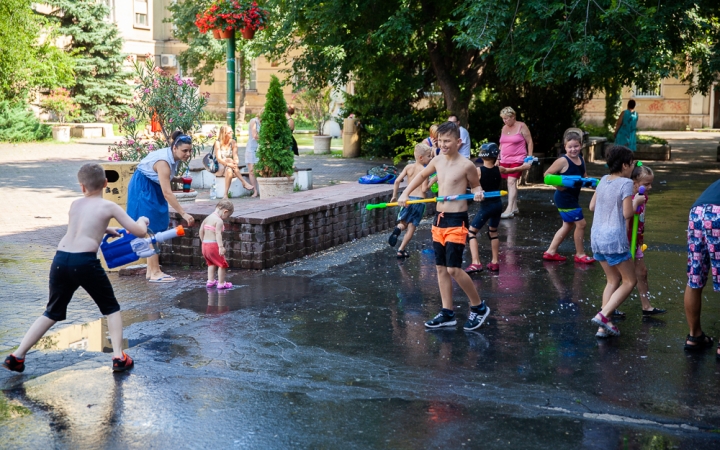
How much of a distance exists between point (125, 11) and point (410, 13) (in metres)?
31.1

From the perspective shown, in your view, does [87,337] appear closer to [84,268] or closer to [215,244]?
[84,268]

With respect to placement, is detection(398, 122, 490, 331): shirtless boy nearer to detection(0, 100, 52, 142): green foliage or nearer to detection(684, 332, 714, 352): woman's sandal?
detection(684, 332, 714, 352): woman's sandal

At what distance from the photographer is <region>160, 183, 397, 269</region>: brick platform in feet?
31.6

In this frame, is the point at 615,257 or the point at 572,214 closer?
the point at 615,257

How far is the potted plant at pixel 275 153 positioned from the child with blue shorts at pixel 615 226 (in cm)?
789

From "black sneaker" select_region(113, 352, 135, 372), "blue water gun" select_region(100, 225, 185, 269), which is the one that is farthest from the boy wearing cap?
"black sneaker" select_region(113, 352, 135, 372)

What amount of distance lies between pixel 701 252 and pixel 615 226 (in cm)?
74

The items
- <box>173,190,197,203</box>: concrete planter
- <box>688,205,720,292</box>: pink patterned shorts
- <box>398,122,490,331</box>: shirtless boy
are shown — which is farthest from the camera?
<box>173,190,197,203</box>: concrete planter

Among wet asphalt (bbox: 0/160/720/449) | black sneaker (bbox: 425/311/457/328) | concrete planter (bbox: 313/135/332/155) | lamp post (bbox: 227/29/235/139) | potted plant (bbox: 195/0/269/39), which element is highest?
potted plant (bbox: 195/0/269/39)

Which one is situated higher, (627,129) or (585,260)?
(627,129)

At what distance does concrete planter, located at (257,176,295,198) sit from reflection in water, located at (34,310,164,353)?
6704 mm

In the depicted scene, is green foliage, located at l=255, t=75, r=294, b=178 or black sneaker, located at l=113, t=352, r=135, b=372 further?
green foliage, located at l=255, t=75, r=294, b=178

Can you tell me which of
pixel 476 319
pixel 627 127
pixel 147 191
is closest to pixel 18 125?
pixel 627 127

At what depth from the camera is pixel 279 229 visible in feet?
32.4
